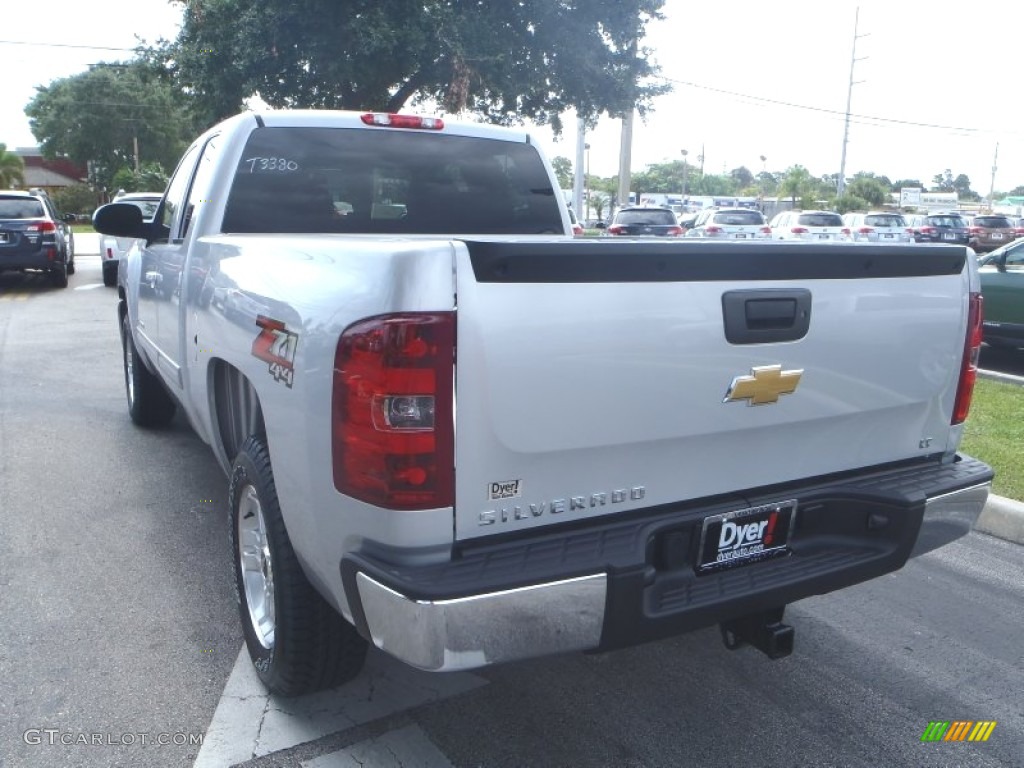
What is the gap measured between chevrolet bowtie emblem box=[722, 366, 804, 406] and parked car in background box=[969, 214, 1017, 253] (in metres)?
35.6

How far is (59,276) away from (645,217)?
46.9 feet

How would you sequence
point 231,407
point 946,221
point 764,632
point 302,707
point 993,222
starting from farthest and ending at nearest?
point 993,222 < point 946,221 < point 231,407 < point 302,707 < point 764,632

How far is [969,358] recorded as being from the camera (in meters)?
3.21

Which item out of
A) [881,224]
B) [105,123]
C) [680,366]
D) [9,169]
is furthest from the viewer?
[105,123]

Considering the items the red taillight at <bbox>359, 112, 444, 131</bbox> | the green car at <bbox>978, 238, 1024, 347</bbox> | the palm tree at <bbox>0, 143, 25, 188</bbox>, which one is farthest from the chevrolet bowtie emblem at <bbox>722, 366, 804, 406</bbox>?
the palm tree at <bbox>0, 143, 25, 188</bbox>

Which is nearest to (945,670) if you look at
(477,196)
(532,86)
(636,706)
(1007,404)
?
(636,706)

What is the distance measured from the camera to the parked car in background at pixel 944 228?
32469 mm

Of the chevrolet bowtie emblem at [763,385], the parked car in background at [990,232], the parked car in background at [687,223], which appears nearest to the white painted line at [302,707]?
the chevrolet bowtie emblem at [763,385]

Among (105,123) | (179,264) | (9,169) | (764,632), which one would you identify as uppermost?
(105,123)

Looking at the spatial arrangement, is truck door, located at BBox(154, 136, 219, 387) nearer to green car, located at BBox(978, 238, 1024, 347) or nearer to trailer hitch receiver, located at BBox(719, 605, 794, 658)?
trailer hitch receiver, located at BBox(719, 605, 794, 658)

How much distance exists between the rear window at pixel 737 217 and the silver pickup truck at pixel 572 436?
75.2 feet

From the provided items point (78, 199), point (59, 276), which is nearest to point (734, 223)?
point (59, 276)

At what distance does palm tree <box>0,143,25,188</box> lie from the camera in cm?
5514

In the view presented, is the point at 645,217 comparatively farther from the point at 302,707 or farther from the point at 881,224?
the point at 302,707
